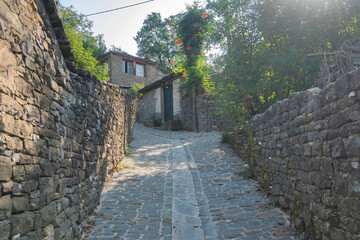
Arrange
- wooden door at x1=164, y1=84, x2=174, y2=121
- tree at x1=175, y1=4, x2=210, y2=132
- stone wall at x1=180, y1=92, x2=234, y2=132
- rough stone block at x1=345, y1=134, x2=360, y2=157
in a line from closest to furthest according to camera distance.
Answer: rough stone block at x1=345, y1=134, x2=360, y2=157 < stone wall at x1=180, y1=92, x2=234, y2=132 < tree at x1=175, y1=4, x2=210, y2=132 < wooden door at x1=164, y1=84, x2=174, y2=121

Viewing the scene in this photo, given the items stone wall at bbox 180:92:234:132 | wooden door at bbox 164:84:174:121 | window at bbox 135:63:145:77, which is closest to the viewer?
stone wall at bbox 180:92:234:132

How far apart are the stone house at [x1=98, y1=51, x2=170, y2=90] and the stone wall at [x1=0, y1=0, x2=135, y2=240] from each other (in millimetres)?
20101

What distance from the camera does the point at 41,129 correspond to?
2.90 metres

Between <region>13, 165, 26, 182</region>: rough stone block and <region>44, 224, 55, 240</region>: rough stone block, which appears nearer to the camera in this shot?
<region>13, 165, 26, 182</region>: rough stone block

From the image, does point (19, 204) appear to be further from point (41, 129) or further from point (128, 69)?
point (128, 69)

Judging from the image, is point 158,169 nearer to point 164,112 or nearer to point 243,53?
point 243,53

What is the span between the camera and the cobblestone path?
420 cm

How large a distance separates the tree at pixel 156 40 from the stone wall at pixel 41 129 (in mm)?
29962

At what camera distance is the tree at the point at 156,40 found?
34125 mm

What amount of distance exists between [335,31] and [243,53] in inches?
106

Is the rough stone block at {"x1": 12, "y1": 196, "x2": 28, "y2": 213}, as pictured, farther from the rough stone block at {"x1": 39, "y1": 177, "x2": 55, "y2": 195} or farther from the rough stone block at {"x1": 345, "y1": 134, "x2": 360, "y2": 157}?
the rough stone block at {"x1": 345, "y1": 134, "x2": 360, "y2": 157}

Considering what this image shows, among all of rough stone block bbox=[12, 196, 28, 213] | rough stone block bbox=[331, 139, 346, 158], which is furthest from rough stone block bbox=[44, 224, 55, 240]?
rough stone block bbox=[331, 139, 346, 158]

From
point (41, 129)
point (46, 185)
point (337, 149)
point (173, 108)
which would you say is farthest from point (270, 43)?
point (173, 108)

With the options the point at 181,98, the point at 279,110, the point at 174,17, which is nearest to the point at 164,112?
the point at 181,98
